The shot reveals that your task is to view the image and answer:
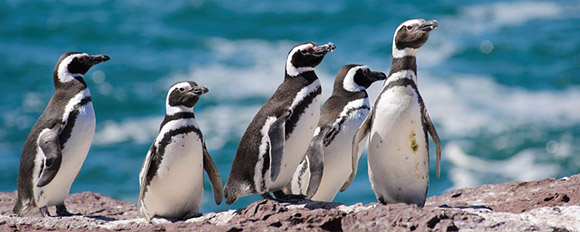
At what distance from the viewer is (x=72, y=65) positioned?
649 cm

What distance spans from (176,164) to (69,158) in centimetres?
114

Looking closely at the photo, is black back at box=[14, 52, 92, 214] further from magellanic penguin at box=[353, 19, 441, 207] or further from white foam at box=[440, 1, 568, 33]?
white foam at box=[440, 1, 568, 33]

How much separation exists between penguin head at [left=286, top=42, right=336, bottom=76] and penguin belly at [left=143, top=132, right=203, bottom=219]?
854 mm

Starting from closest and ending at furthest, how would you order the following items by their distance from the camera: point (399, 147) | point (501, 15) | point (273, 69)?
point (399, 147), point (273, 69), point (501, 15)

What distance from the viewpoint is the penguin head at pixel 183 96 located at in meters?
5.57

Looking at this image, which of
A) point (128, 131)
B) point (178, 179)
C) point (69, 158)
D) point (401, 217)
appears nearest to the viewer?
point (401, 217)

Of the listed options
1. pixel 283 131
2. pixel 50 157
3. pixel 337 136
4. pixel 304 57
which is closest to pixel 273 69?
pixel 337 136

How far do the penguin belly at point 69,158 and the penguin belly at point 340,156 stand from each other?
190 centimetres

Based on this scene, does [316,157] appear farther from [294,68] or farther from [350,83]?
[350,83]

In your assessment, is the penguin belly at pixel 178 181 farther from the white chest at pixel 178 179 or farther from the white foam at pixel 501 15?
the white foam at pixel 501 15

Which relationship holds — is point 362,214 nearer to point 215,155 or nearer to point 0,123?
point 215,155

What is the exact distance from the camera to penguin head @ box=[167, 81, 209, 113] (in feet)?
18.3

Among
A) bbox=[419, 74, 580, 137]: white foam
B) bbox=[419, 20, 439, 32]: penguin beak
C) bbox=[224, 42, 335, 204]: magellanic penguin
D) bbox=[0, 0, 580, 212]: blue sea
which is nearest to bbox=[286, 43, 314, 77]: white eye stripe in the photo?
bbox=[224, 42, 335, 204]: magellanic penguin

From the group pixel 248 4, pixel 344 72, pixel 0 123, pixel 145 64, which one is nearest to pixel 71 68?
pixel 344 72
